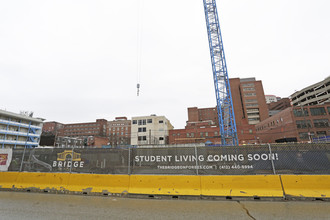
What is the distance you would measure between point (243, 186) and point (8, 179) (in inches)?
453

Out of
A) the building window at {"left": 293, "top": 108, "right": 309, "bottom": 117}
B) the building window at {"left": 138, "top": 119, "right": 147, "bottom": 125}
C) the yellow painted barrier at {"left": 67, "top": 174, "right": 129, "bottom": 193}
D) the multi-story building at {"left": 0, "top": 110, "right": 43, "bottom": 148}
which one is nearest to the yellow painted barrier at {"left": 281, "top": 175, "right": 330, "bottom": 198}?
the yellow painted barrier at {"left": 67, "top": 174, "right": 129, "bottom": 193}

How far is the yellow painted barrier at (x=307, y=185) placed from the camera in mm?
6168

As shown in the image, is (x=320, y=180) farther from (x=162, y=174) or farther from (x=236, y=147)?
(x=162, y=174)

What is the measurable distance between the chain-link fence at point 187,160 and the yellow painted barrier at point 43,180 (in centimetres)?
27

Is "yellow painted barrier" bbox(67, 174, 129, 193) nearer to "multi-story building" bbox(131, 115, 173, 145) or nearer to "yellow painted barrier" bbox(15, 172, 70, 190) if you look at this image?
"yellow painted barrier" bbox(15, 172, 70, 190)

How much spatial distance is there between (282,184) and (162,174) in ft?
15.6

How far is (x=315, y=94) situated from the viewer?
70.4 metres

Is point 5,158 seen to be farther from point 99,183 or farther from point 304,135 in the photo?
point 304,135

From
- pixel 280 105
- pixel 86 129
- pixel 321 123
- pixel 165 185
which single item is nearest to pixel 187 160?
pixel 165 185

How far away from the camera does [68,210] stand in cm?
545

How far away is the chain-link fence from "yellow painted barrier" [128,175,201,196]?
0.95 ft

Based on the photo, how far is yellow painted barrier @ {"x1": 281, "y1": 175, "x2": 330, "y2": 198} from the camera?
243 inches

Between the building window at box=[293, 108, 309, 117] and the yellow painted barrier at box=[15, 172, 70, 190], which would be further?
the building window at box=[293, 108, 309, 117]

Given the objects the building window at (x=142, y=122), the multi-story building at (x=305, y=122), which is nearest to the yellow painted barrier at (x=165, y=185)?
the multi-story building at (x=305, y=122)
